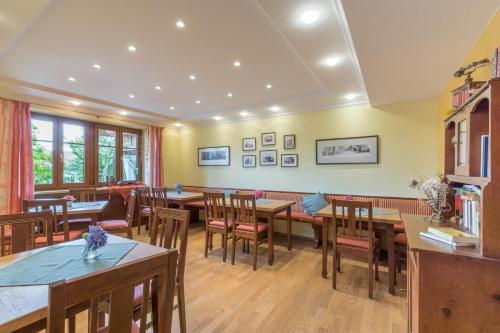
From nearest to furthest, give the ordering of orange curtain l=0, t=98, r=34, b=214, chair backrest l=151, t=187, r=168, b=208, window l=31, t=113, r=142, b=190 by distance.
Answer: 1. orange curtain l=0, t=98, r=34, b=214
2. window l=31, t=113, r=142, b=190
3. chair backrest l=151, t=187, r=168, b=208

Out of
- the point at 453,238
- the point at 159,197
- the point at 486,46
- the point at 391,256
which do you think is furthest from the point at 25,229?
the point at 486,46

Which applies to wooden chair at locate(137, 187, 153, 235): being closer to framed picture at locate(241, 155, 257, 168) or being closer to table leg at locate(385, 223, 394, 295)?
framed picture at locate(241, 155, 257, 168)

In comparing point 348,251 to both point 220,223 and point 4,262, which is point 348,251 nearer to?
point 220,223

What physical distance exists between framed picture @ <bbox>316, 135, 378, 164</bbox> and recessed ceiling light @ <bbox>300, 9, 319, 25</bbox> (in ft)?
8.86

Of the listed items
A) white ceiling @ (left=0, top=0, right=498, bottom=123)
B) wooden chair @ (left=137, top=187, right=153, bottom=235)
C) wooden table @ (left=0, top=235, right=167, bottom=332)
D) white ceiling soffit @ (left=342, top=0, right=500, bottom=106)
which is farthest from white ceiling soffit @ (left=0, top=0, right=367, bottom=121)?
wooden table @ (left=0, top=235, right=167, bottom=332)

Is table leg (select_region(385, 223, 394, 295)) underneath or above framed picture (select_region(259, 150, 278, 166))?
underneath

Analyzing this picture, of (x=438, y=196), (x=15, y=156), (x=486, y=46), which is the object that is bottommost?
(x=438, y=196)

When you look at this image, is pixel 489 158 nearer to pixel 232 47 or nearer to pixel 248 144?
pixel 232 47

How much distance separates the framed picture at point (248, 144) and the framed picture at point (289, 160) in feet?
2.40

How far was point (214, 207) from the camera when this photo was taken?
11.1 ft

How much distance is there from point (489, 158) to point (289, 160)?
3696mm

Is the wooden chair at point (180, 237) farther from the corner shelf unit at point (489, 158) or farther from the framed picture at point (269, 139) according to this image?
the framed picture at point (269, 139)

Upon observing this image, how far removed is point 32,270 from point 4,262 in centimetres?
28

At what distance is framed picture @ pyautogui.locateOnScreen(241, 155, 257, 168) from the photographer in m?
5.18
